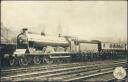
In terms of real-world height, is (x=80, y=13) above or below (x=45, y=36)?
above

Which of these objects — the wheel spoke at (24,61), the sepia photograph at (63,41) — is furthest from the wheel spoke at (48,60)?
the wheel spoke at (24,61)

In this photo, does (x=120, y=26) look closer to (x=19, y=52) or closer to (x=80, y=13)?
(x=80, y=13)

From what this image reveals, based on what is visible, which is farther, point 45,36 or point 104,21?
point 104,21

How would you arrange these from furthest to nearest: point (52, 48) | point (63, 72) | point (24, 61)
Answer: point (52, 48) < point (63, 72) < point (24, 61)

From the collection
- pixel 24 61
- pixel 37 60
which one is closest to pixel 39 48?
pixel 37 60

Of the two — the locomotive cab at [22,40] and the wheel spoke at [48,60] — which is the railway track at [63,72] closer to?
the wheel spoke at [48,60]

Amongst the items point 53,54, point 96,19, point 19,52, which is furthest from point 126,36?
point 19,52

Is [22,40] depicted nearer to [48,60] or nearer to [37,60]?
[37,60]

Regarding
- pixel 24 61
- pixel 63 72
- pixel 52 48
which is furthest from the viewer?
pixel 52 48
